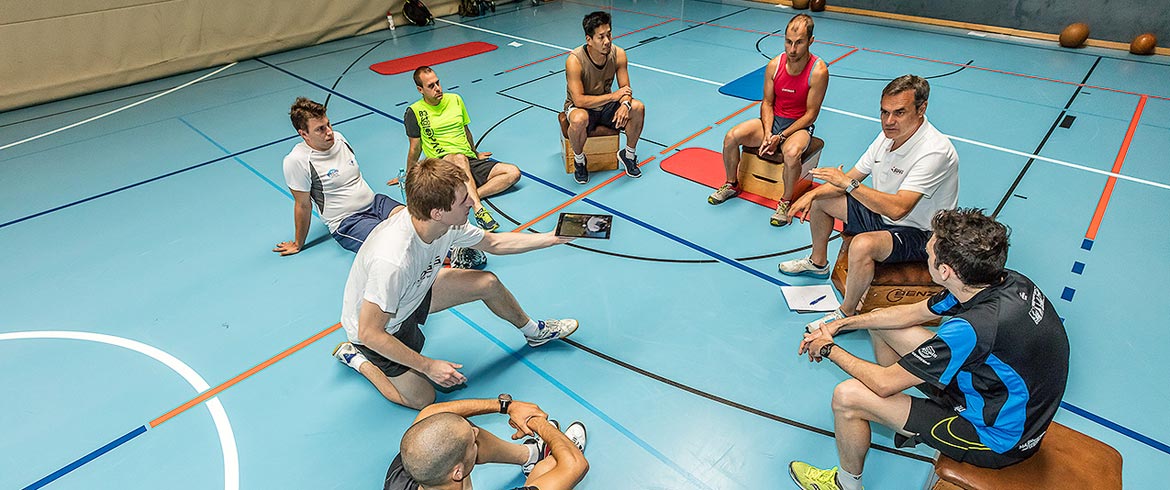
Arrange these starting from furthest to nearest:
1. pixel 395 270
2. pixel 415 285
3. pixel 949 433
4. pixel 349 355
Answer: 1. pixel 349 355
2. pixel 415 285
3. pixel 395 270
4. pixel 949 433

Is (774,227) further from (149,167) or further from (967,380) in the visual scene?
(149,167)

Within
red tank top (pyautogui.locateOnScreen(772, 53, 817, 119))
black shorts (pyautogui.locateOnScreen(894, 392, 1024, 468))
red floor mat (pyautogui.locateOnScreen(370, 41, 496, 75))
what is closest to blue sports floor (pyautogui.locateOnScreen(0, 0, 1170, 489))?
black shorts (pyautogui.locateOnScreen(894, 392, 1024, 468))

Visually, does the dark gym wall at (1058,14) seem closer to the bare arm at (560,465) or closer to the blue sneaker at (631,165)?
the blue sneaker at (631,165)

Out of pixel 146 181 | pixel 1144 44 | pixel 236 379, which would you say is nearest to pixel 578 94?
pixel 236 379

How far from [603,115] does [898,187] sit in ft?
9.75

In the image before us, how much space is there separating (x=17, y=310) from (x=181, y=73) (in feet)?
21.2

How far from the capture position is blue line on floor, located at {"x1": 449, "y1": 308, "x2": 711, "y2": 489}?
286 centimetres

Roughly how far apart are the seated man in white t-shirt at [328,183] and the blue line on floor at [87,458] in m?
1.75

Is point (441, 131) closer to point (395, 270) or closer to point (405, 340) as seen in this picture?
point (405, 340)

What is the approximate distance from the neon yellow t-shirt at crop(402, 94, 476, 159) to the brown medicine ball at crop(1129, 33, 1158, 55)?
10118 millimetres

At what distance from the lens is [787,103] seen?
5012mm

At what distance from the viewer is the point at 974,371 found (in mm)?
2129

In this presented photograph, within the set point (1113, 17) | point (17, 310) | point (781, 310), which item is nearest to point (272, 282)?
point (17, 310)

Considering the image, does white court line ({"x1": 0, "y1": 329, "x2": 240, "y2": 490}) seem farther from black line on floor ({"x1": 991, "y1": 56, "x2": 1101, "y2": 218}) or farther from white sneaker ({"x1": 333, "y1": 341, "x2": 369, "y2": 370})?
black line on floor ({"x1": 991, "y1": 56, "x2": 1101, "y2": 218})
